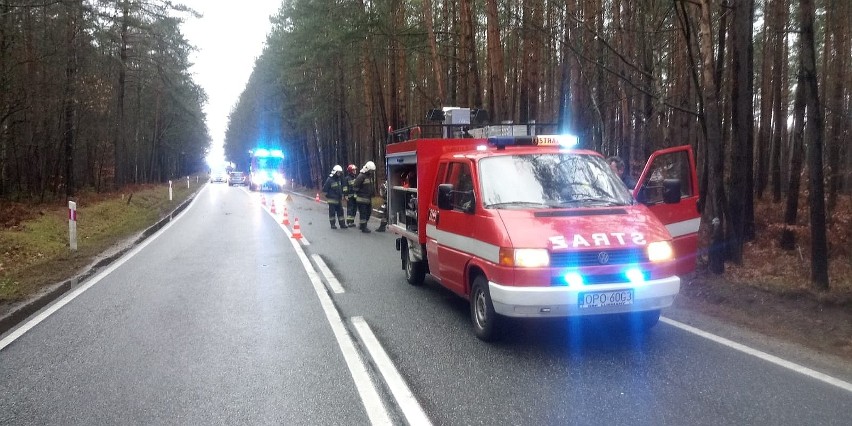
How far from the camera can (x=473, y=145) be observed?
873 cm

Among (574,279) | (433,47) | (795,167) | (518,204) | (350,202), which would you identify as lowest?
A: (574,279)

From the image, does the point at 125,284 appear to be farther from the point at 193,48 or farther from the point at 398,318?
the point at 193,48

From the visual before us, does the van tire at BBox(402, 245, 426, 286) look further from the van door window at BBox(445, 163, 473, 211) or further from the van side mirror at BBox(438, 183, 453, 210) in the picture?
the van side mirror at BBox(438, 183, 453, 210)

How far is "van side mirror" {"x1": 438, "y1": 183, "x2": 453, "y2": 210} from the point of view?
700 centimetres

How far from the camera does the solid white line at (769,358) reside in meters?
4.97

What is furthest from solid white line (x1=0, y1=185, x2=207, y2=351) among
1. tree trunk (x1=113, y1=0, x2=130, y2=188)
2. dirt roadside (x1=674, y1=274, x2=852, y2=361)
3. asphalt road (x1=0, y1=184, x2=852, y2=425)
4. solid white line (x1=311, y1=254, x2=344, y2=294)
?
tree trunk (x1=113, y1=0, x2=130, y2=188)

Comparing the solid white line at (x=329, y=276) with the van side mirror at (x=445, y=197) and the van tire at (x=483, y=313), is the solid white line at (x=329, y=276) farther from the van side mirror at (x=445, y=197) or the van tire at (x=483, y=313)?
the van tire at (x=483, y=313)

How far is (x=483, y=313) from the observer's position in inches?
255

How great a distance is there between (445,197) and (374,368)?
2.32 meters

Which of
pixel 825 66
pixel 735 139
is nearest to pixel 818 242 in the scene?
pixel 735 139

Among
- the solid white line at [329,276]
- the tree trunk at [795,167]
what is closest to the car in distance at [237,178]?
the solid white line at [329,276]

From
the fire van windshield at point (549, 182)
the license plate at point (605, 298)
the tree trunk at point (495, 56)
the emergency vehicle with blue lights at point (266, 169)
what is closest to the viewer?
the license plate at point (605, 298)

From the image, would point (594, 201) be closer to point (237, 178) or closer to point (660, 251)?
point (660, 251)

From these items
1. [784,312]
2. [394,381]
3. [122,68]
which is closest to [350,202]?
[784,312]
